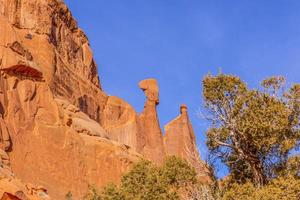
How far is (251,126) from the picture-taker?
22.8 m

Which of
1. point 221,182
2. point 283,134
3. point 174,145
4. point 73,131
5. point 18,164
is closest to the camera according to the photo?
point 283,134

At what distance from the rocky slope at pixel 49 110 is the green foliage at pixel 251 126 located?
19332 mm

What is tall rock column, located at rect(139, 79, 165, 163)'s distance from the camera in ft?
328

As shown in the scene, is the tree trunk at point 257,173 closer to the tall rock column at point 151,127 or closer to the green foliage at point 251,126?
the green foliage at point 251,126

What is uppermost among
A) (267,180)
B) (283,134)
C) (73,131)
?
(73,131)

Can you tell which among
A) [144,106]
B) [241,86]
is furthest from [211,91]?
[144,106]

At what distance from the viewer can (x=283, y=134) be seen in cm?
2292

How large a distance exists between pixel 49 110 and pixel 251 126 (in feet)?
137

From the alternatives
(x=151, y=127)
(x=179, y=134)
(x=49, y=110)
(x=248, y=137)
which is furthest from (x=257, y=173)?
(x=179, y=134)

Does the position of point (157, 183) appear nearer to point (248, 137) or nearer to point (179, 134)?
point (248, 137)

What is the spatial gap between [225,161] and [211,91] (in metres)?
2.70

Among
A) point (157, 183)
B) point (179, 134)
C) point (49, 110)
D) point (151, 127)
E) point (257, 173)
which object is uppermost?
point (179, 134)

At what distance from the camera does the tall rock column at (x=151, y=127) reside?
99875 millimetres

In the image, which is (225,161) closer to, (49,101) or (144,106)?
(49,101)
